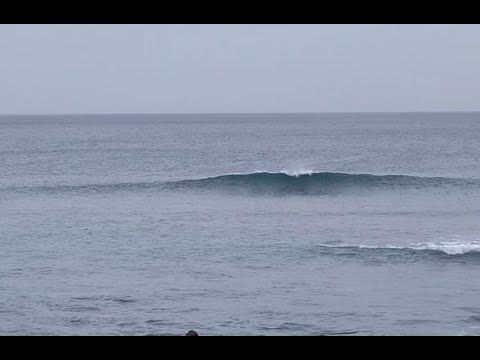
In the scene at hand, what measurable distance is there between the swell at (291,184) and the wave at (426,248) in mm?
12592

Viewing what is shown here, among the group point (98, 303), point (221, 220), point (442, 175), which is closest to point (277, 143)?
point (442, 175)

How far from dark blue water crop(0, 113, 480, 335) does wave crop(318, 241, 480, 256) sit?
8cm

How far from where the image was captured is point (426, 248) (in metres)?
18.6

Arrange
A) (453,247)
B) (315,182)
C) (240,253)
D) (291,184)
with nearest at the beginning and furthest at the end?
(240,253)
(453,247)
(291,184)
(315,182)

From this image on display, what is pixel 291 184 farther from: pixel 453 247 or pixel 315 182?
pixel 453 247

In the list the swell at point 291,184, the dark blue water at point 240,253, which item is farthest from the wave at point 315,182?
the dark blue water at point 240,253

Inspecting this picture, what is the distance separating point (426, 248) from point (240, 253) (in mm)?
5017

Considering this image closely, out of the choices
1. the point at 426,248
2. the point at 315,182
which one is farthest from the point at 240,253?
the point at 315,182

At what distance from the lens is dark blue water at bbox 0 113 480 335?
12.7m

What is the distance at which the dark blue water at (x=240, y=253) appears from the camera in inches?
500

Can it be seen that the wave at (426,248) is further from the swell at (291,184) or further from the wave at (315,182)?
the wave at (315,182)

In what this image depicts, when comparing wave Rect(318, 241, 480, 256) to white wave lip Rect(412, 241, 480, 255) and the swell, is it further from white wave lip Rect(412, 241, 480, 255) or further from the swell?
the swell
